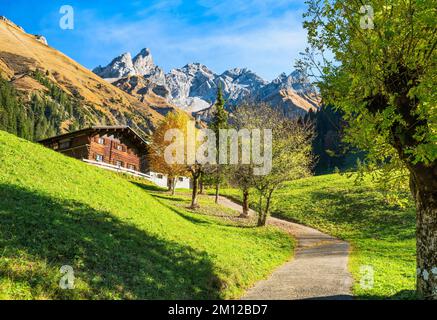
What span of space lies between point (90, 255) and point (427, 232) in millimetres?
13125

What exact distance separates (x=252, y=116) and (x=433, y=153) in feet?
123

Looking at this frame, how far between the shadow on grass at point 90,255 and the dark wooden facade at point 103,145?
55.9m

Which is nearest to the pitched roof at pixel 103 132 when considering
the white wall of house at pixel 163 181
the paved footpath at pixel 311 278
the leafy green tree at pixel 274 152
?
the white wall of house at pixel 163 181

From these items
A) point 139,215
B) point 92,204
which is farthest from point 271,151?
point 92,204

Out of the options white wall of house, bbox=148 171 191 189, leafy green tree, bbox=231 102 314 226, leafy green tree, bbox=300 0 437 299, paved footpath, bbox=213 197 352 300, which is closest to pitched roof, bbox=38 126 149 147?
white wall of house, bbox=148 171 191 189

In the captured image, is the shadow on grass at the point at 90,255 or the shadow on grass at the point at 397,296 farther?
the shadow on grass at the point at 397,296

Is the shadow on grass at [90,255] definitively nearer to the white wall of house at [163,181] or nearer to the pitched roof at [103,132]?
the pitched roof at [103,132]

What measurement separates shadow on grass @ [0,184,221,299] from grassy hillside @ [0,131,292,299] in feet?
0.13

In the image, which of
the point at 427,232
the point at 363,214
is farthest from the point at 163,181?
the point at 427,232

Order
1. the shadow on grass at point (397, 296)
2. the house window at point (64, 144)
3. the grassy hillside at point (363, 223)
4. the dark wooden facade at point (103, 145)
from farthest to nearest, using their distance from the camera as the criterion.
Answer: the house window at point (64, 144) < the dark wooden facade at point (103, 145) < the grassy hillside at point (363, 223) < the shadow on grass at point (397, 296)

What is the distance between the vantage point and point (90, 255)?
15.0m

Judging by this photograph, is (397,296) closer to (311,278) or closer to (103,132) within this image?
Result: (311,278)

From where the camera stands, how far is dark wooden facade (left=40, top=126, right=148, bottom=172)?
244 ft

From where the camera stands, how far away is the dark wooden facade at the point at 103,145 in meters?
74.3
